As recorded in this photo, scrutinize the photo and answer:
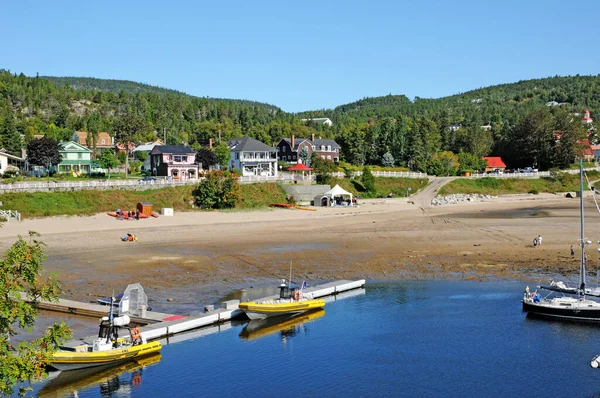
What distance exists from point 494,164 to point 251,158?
50429mm

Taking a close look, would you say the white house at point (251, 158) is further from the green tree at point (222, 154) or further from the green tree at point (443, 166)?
the green tree at point (443, 166)

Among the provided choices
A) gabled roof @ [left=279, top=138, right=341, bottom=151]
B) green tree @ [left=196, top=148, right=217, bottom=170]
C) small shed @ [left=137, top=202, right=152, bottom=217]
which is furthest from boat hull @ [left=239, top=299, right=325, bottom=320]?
gabled roof @ [left=279, top=138, right=341, bottom=151]

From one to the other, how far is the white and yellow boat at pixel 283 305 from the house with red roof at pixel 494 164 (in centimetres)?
9586

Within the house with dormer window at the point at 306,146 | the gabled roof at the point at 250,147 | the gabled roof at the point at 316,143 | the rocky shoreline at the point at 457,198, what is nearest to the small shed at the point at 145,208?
the gabled roof at the point at 250,147

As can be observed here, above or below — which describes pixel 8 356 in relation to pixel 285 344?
above

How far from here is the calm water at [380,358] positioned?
26359 mm

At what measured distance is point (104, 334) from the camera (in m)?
29.2

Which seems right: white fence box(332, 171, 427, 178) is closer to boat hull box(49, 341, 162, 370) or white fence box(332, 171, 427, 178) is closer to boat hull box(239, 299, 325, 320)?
boat hull box(239, 299, 325, 320)

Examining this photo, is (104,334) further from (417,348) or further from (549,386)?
(549,386)

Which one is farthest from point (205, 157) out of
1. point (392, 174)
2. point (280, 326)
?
point (280, 326)

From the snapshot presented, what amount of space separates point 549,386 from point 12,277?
20.4 m

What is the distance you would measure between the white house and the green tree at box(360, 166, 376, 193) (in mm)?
15513

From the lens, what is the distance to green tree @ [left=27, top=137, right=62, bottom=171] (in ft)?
295

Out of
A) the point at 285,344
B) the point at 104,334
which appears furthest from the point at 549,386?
the point at 104,334
